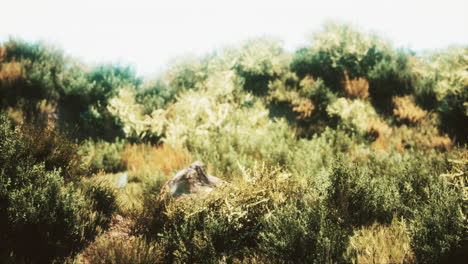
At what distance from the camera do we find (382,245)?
265cm

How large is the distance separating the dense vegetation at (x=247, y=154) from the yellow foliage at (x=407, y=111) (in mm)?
48

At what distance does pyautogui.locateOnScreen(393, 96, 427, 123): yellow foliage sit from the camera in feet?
26.2

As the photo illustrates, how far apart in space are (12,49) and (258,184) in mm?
9629

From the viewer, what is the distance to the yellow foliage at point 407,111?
8.00 metres

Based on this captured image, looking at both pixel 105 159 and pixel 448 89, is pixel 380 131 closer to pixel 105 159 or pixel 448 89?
pixel 448 89

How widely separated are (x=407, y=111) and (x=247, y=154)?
582 cm

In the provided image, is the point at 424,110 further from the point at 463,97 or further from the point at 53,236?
the point at 53,236

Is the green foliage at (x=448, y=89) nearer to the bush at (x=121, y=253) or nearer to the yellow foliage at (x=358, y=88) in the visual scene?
the yellow foliage at (x=358, y=88)

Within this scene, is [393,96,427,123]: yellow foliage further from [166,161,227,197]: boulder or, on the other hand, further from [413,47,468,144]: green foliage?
[166,161,227,197]: boulder

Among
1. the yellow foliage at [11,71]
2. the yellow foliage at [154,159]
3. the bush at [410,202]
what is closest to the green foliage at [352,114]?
the bush at [410,202]

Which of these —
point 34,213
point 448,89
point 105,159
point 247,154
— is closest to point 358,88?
point 448,89

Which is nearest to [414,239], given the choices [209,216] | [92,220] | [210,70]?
[209,216]

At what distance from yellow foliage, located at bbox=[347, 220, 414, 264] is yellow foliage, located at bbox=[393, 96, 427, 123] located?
21.3 feet

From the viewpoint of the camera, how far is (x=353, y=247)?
106 inches
